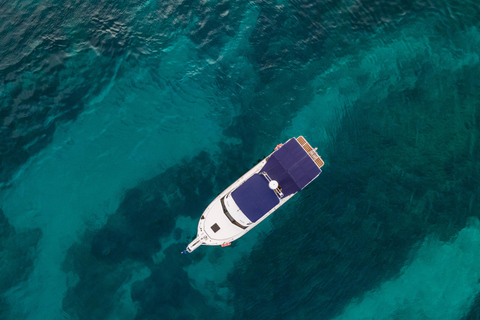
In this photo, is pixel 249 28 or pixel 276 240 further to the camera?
pixel 249 28

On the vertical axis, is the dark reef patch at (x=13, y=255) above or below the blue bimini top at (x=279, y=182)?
above

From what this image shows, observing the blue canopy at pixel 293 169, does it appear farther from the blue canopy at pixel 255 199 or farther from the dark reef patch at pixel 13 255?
the dark reef patch at pixel 13 255

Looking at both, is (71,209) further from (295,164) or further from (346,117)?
(346,117)

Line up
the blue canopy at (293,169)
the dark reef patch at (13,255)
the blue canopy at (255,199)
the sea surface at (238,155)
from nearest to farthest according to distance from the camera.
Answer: the blue canopy at (293,169) < the blue canopy at (255,199) < the dark reef patch at (13,255) < the sea surface at (238,155)

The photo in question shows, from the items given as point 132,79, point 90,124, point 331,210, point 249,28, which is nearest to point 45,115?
point 90,124

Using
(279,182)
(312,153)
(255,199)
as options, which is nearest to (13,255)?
(255,199)

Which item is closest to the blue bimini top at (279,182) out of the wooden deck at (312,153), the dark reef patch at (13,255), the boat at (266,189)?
the boat at (266,189)

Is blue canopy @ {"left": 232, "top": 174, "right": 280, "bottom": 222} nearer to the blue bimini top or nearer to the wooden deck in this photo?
the blue bimini top
